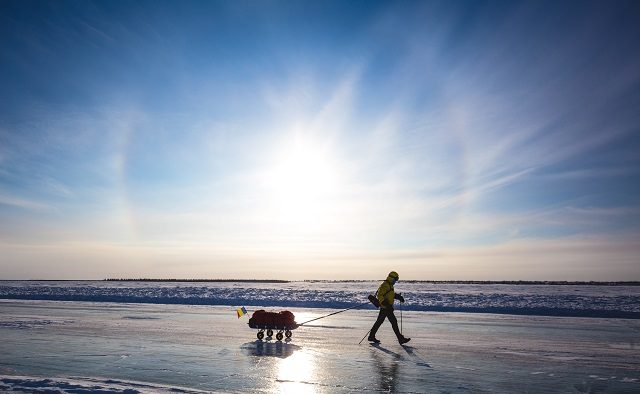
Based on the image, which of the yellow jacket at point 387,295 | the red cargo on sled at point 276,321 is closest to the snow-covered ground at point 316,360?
the red cargo on sled at point 276,321

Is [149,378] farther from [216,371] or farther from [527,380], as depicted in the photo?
[527,380]

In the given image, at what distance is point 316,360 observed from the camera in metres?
9.66

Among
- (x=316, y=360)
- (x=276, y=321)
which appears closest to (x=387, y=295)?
(x=276, y=321)

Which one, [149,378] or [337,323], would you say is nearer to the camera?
[149,378]

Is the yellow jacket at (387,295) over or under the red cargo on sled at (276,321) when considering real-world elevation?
over

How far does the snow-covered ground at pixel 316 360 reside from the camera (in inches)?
292

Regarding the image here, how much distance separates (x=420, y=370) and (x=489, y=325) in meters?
10.1

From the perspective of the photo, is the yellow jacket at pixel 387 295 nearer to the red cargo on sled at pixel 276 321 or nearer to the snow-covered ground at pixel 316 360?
the snow-covered ground at pixel 316 360

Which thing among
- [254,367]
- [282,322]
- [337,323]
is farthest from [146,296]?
[254,367]

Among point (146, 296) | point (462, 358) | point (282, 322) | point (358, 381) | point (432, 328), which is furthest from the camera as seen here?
point (146, 296)

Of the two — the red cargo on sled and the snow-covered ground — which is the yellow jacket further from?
the red cargo on sled

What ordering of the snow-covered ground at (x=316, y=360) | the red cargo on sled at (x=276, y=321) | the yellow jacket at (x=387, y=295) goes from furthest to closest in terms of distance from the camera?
the red cargo on sled at (x=276, y=321)
the yellow jacket at (x=387, y=295)
the snow-covered ground at (x=316, y=360)

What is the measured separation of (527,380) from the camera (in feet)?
26.0

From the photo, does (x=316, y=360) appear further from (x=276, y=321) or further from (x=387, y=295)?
(x=387, y=295)
